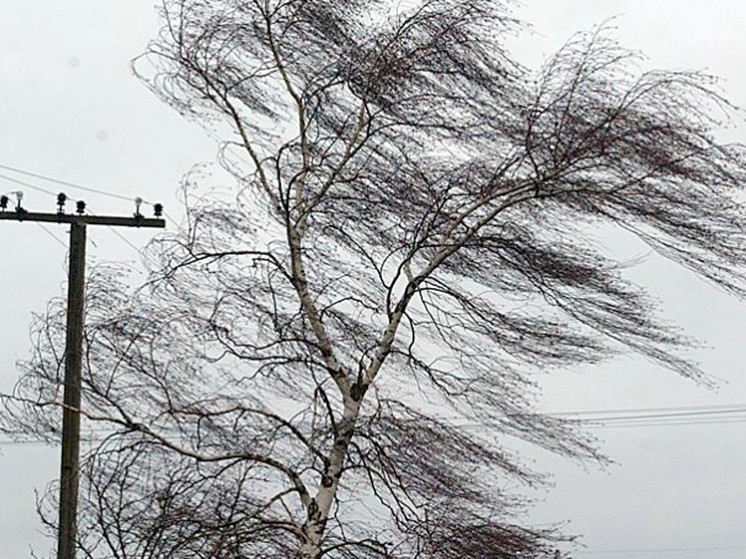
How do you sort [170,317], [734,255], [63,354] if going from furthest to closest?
[63,354], [170,317], [734,255]

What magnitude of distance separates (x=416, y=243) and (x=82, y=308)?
158 inches

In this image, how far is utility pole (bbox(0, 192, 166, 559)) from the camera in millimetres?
15297

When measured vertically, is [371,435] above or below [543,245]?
below

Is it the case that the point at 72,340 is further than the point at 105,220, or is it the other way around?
the point at 105,220

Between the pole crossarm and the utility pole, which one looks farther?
the pole crossarm

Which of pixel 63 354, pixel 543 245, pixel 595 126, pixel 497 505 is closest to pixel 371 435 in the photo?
pixel 497 505

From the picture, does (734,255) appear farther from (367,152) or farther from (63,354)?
(63,354)

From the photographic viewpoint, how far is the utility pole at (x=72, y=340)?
602 inches

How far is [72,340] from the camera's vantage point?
51.7 ft

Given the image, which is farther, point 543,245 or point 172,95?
point 172,95

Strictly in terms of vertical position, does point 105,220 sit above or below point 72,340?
above

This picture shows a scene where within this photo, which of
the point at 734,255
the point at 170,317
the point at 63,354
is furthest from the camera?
the point at 63,354

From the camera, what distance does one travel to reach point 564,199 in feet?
42.8

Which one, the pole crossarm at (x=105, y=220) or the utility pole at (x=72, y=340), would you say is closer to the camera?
the utility pole at (x=72, y=340)
